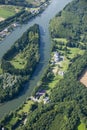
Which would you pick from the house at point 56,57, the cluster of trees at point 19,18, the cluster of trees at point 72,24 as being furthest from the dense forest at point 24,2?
the house at point 56,57

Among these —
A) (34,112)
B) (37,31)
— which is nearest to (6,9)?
(37,31)

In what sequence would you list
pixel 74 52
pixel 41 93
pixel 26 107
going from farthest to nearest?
pixel 74 52
pixel 41 93
pixel 26 107

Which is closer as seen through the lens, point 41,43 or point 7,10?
point 41,43

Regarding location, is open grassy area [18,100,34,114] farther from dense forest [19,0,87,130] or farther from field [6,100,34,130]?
dense forest [19,0,87,130]

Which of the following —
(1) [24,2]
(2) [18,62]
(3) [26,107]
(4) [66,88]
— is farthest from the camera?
(1) [24,2]

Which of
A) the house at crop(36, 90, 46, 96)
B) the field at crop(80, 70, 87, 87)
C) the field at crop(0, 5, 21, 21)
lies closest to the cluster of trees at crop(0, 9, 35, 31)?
the field at crop(0, 5, 21, 21)

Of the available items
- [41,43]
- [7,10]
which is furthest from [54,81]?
[7,10]

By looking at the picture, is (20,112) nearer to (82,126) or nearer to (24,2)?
(82,126)
